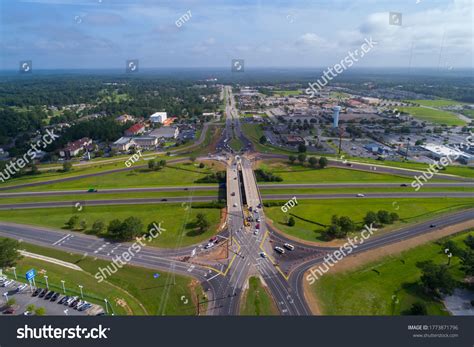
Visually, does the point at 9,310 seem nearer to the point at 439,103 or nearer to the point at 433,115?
the point at 433,115

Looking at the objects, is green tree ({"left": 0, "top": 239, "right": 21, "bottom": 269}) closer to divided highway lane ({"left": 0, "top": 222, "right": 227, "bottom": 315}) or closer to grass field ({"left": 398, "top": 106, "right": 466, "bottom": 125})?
divided highway lane ({"left": 0, "top": 222, "right": 227, "bottom": 315})

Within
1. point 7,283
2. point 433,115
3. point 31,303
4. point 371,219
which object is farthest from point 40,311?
point 433,115

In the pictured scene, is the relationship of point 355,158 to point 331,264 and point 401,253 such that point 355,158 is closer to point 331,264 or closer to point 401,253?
point 401,253
